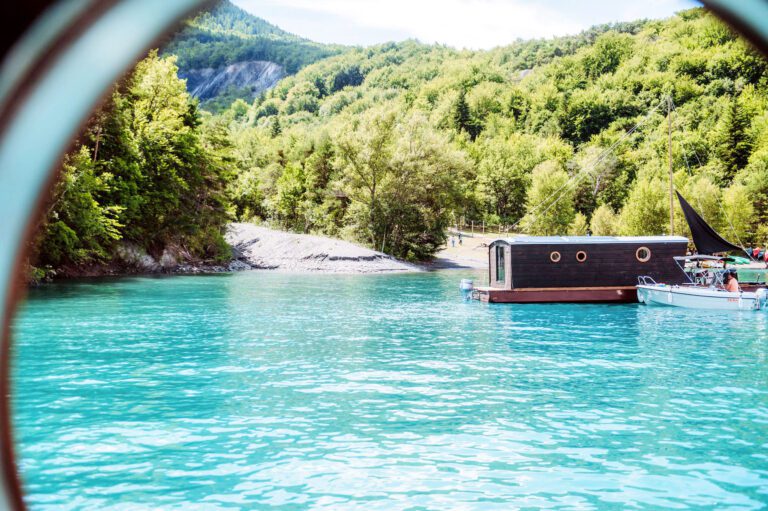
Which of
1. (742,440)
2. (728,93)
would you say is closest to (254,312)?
(742,440)

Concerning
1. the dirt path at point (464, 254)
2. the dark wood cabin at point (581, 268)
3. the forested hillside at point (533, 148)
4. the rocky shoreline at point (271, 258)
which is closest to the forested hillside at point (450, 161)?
the forested hillside at point (533, 148)

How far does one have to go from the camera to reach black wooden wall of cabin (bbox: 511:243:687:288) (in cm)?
3027

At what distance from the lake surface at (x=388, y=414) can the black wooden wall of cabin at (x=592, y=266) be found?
7.95 m

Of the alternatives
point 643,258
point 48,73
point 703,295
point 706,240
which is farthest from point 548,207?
point 48,73

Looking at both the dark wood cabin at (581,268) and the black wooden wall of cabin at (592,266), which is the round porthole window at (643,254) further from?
the black wooden wall of cabin at (592,266)

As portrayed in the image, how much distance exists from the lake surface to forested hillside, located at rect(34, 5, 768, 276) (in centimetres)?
519

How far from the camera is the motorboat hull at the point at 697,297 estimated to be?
26141mm

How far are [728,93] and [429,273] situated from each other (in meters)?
62.6

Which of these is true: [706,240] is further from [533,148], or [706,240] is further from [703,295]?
[533,148]

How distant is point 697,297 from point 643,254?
4.11 metres

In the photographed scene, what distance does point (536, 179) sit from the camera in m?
77.1

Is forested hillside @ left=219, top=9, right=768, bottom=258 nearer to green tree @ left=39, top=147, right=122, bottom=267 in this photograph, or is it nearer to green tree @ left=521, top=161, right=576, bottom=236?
green tree @ left=521, top=161, right=576, bottom=236

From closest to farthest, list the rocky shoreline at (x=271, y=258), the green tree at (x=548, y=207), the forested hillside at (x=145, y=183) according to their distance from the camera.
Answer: the forested hillside at (x=145, y=183) < the rocky shoreline at (x=271, y=258) < the green tree at (x=548, y=207)

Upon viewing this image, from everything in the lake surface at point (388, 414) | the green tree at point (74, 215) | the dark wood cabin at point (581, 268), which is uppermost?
the green tree at point (74, 215)
